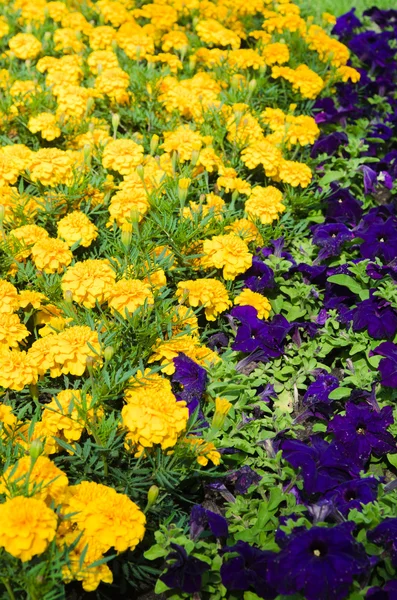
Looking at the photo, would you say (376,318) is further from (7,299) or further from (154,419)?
(7,299)

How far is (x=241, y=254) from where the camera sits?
315 centimetres

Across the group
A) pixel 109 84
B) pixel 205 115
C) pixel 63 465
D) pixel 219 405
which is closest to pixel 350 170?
pixel 205 115

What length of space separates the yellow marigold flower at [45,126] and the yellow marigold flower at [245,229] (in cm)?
115

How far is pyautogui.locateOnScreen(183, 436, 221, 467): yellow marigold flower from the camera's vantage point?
2.42 meters

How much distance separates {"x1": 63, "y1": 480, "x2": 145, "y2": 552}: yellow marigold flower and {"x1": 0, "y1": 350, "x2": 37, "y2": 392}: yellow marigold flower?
53cm

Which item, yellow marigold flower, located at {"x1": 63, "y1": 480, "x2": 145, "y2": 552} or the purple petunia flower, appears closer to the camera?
yellow marigold flower, located at {"x1": 63, "y1": 480, "x2": 145, "y2": 552}

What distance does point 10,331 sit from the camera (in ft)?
8.86

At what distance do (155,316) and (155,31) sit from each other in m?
2.99

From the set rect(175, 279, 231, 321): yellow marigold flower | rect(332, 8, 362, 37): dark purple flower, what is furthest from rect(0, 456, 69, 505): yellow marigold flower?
rect(332, 8, 362, 37): dark purple flower

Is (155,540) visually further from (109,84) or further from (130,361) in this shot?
(109,84)

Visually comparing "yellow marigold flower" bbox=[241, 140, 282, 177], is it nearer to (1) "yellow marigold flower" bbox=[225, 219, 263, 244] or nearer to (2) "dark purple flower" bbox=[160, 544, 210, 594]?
(1) "yellow marigold flower" bbox=[225, 219, 263, 244]

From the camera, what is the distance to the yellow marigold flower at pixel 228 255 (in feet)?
10.3

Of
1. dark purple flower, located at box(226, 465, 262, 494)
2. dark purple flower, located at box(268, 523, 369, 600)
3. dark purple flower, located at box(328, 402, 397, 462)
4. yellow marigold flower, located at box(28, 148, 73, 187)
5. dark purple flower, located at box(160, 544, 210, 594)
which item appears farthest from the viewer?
yellow marigold flower, located at box(28, 148, 73, 187)

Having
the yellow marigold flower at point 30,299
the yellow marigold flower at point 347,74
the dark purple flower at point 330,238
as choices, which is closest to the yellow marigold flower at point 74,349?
the yellow marigold flower at point 30,299
